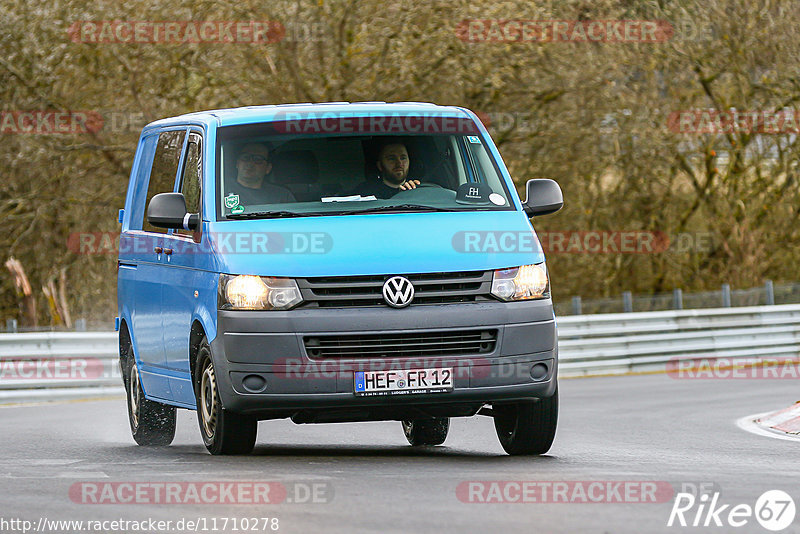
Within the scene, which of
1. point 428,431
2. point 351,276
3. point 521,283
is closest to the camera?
point 351,276

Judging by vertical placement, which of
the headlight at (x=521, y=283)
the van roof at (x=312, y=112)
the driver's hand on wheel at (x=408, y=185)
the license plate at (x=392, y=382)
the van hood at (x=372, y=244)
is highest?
the van roof at (x=312, y=112)

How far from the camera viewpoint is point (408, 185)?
10.2 m

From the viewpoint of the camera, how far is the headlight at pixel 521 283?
9516 millimetres

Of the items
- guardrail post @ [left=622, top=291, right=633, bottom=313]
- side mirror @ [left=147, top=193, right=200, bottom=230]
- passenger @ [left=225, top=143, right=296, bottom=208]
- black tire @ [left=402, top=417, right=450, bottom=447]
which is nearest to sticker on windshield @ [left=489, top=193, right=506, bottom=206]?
passenger @ [left=225, top=143, right=296, bottom=208]

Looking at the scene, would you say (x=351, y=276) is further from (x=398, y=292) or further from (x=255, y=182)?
(x=255, y=182)

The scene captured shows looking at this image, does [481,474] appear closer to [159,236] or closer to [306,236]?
[306,236]

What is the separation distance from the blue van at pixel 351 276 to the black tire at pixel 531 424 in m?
0.01

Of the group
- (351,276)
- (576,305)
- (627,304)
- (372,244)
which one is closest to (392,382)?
(351,276)

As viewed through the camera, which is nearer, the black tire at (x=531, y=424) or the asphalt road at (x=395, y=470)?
the asphalt road at (x=395, y=470)

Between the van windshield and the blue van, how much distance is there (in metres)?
0.01

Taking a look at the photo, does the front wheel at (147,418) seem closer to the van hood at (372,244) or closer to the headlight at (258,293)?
the van hood at (372,244)

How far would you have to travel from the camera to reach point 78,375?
1975 cm

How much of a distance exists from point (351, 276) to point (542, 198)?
1.76 metres

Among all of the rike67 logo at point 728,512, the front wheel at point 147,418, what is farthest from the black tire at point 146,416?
the rike67 logo at point 728,512
